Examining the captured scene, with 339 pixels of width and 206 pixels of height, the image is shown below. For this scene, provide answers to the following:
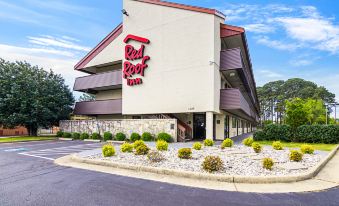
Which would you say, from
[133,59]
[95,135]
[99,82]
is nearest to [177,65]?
[133,59]

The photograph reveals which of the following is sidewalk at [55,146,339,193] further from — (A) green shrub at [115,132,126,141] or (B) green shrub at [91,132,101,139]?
(B) green shrub at [91,132,101,139]

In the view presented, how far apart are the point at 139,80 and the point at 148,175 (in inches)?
578

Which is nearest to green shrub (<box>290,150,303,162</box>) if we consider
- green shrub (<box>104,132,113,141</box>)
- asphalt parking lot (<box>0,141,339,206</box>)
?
asphalt parking lot (<box>0,141,339,206</box>)

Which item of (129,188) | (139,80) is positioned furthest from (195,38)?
(129,188)

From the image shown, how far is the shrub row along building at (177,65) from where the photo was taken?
56.7ft

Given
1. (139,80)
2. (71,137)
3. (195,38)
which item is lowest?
(71,137)

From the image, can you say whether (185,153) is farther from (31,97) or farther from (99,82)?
(31,97)

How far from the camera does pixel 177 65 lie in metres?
18.7

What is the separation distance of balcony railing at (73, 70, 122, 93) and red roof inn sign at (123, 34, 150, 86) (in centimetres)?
173

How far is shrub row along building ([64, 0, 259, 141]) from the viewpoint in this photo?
17.3 metres

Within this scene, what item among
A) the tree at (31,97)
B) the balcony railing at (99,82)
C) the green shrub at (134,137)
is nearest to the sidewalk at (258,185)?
the green shrub at (134,137)

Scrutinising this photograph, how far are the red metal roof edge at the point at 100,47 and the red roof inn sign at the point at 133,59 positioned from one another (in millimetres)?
2719

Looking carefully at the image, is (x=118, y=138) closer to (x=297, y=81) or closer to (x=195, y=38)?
(x=195, y=38)

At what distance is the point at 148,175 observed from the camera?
7.21 metres
